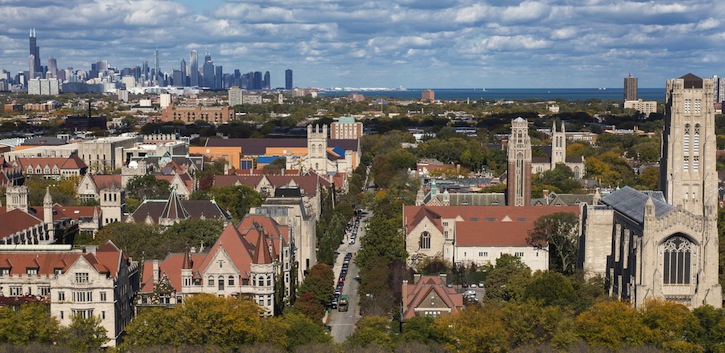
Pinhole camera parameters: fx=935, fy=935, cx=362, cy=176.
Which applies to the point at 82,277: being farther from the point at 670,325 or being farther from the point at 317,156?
the point at 317,156

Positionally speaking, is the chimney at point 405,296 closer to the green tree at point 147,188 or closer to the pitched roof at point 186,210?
the pitched roof at point 186,210

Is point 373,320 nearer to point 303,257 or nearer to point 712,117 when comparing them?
point 303,257

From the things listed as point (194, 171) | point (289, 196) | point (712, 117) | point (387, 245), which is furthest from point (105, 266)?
point (194, 171)


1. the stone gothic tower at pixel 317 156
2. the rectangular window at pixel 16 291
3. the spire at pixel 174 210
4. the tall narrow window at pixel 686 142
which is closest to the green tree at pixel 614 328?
the tall narrow window at pixel 686 142

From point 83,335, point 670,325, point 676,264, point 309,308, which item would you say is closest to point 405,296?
point 309,308

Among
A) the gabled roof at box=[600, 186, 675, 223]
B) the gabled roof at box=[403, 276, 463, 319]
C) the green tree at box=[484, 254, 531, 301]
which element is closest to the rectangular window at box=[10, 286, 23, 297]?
the gabled roof at box=[403, 276, 463, 319]

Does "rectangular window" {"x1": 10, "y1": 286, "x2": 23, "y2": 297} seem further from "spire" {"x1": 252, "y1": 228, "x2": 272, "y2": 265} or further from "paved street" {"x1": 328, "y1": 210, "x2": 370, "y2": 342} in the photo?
"paved street" {"x1": 328, "y1": 210, "x2": 370, "y2": 342}
